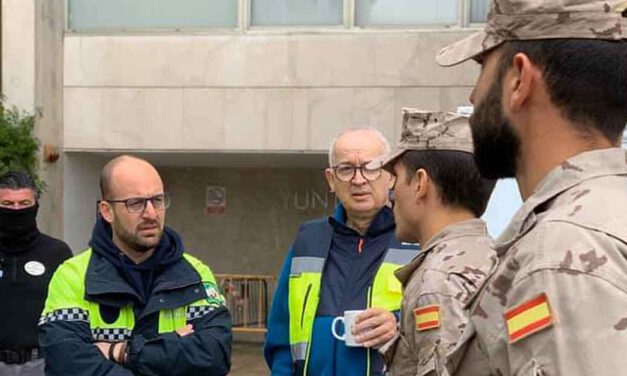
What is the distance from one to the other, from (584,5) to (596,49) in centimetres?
9

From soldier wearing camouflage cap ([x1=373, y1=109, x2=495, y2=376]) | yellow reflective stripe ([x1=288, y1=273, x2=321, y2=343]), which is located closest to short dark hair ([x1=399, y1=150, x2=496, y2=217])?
soldier wearing camouflage cap ([x1=373, y1=109, x2=495, y2=376])

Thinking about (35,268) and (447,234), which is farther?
(35,268)

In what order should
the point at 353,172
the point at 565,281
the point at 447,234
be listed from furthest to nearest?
the point at 353,172 → the point at 447,234 → the point at 565,281

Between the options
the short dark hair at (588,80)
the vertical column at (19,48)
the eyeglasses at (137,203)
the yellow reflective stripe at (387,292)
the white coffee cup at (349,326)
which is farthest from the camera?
the vertical column at (19,48)

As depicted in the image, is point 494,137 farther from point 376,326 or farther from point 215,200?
point 215,200

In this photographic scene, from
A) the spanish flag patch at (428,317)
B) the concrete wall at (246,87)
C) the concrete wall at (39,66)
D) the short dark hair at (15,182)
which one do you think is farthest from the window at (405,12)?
the spanish flag patch at (428,317)

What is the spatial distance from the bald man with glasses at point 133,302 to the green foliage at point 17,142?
23.2 feet

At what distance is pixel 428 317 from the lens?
2.50m

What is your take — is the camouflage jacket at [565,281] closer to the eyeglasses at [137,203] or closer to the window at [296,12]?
the eyeglasses at [137,203]

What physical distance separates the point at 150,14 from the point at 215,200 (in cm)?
279

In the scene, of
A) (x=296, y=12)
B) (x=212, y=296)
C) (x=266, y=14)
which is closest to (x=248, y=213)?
(x=266, y=14)

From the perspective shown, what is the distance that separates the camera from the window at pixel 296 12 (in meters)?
10.6

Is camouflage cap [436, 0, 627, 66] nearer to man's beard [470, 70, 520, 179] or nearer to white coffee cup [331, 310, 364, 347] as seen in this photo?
man's beard [470, 70, 520, 179]

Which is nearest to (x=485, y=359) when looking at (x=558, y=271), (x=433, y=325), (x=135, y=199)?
(x=558, y=271)
